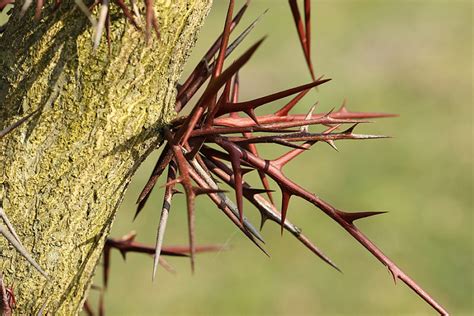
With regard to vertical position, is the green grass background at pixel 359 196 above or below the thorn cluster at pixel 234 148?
below

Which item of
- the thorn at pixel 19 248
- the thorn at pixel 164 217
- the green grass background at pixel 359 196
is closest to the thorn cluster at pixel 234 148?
the thorn at pixel 164 217

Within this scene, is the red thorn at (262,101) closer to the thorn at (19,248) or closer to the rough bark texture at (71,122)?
the rough bark texture at (71,122)

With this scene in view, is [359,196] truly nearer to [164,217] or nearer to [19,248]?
[164,217]

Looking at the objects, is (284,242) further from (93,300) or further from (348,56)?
(348,56)

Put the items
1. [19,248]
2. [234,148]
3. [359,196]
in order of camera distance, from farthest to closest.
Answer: [359,196]
[234,148]
[19,248]

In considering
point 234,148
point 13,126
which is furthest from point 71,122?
point 234,148

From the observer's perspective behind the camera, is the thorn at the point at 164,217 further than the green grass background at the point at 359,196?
No

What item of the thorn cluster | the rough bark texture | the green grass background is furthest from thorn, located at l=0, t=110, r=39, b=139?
the green grass background
